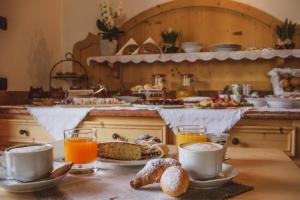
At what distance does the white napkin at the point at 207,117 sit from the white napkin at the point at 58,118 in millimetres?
500

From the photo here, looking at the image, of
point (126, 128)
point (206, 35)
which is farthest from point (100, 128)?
point (206, 35)

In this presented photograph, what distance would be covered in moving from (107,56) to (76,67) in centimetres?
40

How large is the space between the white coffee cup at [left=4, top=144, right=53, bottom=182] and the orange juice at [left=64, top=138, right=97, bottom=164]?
12 centimetres

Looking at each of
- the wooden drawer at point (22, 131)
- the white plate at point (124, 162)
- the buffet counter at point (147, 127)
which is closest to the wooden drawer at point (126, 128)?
the buffet counter at point (147, 127)

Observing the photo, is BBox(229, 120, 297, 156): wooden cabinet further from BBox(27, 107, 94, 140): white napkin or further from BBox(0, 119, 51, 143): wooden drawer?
BBox(0, 119, 51, 143): wooden drawer

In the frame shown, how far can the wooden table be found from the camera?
→ 59 centimetres

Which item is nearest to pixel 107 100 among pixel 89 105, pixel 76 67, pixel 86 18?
pixel 89 105

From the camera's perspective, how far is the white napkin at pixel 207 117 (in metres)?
1.62

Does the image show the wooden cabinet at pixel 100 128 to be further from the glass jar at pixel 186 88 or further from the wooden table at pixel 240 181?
the wooden table at pixel 240 181

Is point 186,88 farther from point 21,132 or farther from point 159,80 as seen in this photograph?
point 21,132

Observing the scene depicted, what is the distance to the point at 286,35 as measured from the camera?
2.20 metres

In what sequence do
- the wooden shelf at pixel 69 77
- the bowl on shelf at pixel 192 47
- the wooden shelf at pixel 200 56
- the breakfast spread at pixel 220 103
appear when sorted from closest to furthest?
1. the breakfast spread at pixel 220 103
2. the wooden shelf at pixel 200 56
3. the bowl on shelf at pixel 192 47
4. the wooden shelf at pixel 69 77

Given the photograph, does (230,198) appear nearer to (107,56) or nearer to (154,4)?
(107,56)

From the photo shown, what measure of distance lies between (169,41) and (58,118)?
1.06m
